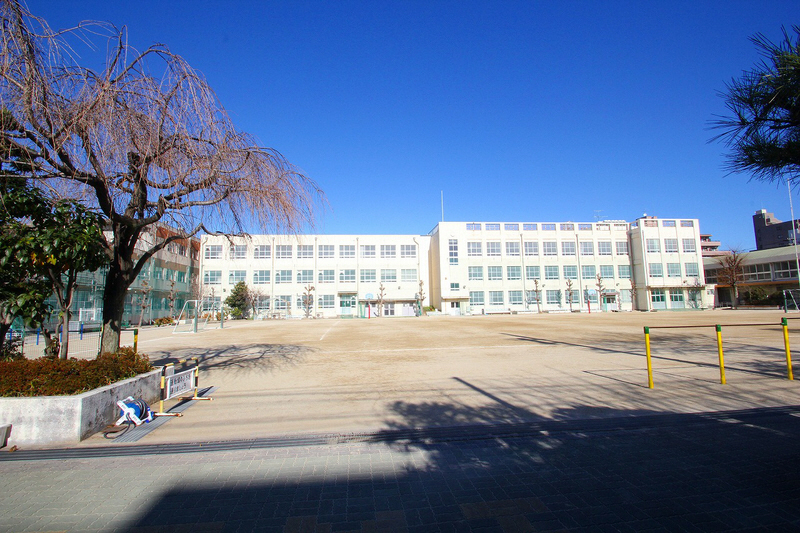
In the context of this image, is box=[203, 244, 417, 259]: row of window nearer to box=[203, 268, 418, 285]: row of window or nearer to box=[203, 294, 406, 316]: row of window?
box=[203, 268, 418, 285]: row of window

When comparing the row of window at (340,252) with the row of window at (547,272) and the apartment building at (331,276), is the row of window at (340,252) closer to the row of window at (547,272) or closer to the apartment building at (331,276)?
the apartment building at (331,276)

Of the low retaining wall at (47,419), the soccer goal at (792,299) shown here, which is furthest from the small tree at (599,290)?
the low retaining wall at (47,419)

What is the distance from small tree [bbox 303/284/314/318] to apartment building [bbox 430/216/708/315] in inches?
790

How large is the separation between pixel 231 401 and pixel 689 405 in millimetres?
8146

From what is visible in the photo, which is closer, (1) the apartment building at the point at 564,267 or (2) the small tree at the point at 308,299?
(2) the small tree at the point at 308,299

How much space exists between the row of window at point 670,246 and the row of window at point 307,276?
127 feet

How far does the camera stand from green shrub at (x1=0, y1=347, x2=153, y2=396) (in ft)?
18.2

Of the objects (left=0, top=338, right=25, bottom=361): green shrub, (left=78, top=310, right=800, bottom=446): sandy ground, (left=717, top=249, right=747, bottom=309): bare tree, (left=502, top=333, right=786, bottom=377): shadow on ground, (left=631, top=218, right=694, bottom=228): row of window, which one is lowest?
(left=78, top=310, right=800, bottom=446): sandy ground

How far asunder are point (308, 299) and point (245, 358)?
47529 mm

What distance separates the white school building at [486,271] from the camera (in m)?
63.2

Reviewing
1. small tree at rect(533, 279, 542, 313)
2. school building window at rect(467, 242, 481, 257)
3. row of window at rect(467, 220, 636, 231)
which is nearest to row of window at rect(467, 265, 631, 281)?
small tree at rect(533, 279, 542, 313)

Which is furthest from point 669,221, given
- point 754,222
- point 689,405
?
point 689,405

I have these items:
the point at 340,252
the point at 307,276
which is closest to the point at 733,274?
the point at 340,252

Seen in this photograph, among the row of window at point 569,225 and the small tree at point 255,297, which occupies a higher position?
the row of window at point 569,225
